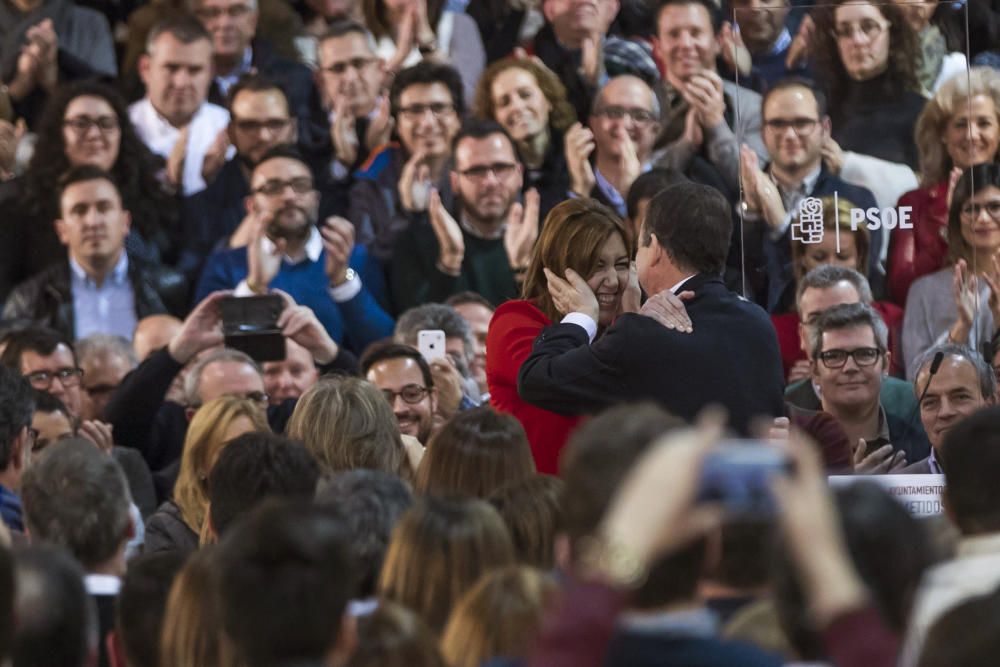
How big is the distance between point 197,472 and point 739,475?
10.7 feet

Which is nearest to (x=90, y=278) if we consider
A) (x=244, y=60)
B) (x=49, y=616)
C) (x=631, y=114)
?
(x=244, y=60)

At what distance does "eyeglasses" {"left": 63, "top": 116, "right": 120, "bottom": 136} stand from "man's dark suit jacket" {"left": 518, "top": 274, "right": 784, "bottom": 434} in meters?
4.09

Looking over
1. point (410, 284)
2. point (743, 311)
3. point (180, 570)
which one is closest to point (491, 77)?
point (410, 284)

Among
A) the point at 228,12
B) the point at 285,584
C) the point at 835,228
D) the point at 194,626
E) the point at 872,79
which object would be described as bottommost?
the point at 194,626

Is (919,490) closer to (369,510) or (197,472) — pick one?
(369,510)

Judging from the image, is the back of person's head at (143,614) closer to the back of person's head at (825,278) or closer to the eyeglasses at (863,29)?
the back of person's head at (825,278)

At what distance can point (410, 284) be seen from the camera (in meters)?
7.93

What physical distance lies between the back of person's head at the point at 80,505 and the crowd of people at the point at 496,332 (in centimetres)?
1

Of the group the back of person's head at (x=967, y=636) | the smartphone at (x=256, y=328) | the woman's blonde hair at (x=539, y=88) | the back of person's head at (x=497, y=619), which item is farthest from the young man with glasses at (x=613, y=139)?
the back of person's head at (x=967, y=636)

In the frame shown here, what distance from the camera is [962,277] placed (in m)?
5.55

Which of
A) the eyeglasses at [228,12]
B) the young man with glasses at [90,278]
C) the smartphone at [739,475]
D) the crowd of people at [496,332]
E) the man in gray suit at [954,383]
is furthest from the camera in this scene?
the eyeglasses at [228,12]

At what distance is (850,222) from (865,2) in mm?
632

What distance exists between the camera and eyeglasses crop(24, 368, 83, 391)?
6664mm

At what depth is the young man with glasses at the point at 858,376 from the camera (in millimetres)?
5453
